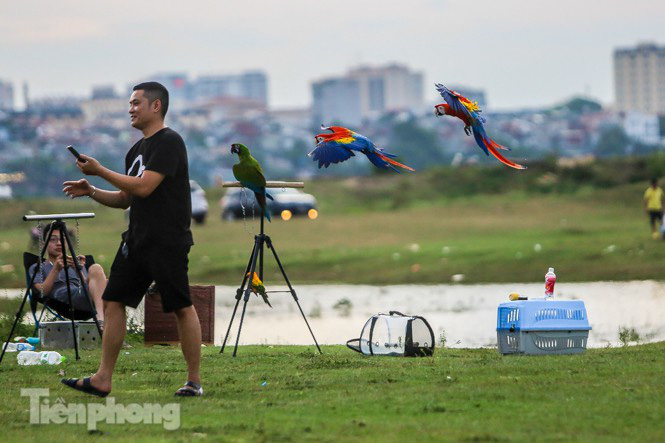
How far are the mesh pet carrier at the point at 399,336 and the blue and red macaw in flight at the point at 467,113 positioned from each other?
1.44 metres

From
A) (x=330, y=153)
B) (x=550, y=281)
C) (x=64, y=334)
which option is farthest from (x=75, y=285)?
(x=550, y=281)

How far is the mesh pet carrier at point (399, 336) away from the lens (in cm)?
1205

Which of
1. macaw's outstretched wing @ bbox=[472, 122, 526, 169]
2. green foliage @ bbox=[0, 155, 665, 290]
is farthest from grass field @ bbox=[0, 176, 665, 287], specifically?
macaw's outstretched wing @ bbox=[472, 122, 526, 169]

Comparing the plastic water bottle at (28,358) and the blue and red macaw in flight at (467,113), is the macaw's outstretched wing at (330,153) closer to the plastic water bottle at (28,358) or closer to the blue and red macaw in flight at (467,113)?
the blue and red macaw in flight at (467,113)

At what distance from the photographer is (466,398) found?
9109 mm

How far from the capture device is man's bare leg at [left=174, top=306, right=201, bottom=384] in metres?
9.48

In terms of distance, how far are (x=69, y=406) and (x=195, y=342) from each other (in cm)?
84

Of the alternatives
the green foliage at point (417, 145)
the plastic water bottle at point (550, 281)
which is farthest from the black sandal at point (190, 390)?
the green foliage at point (417, 145)

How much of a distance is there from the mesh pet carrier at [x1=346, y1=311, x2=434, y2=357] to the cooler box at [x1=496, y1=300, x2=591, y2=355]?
27.7 inches

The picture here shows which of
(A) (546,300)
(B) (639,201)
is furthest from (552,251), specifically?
(A) (546,300)

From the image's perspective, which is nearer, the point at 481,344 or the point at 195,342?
the point at 195,342

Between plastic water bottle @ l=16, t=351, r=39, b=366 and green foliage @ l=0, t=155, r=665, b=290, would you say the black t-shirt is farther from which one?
green foliage @ l=0, t=155, r=665, b=290

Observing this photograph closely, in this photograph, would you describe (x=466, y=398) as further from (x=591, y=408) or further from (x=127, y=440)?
(x=127, y=440)

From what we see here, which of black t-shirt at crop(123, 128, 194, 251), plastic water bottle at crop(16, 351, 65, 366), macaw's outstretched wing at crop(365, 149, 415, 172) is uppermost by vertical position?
macaw's outstretched wing at crop(365, 149, 415, 172)
